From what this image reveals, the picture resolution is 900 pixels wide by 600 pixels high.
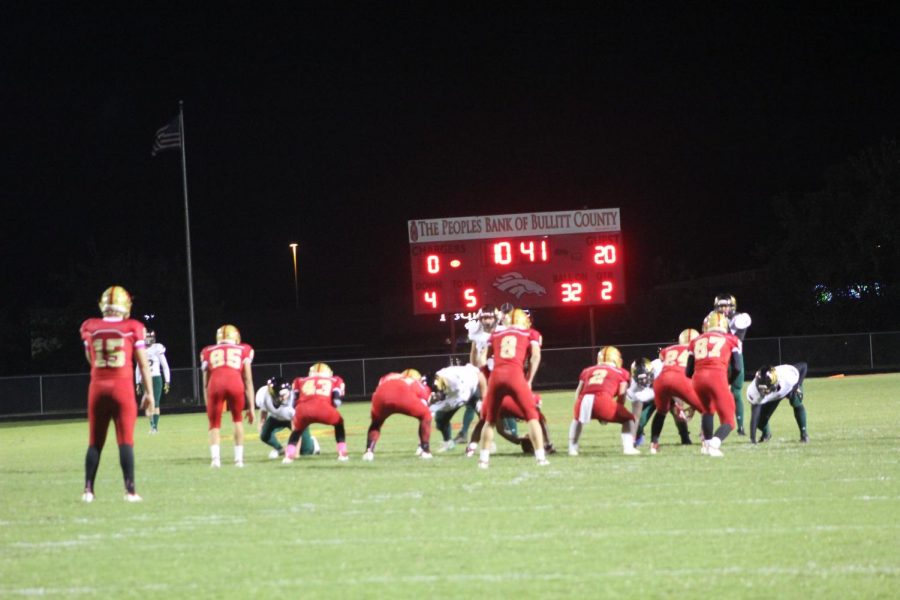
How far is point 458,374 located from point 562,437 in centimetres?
287

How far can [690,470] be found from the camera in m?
12.0

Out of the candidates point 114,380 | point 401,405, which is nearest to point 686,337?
point 401,405

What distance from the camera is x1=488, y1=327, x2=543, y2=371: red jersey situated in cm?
1267

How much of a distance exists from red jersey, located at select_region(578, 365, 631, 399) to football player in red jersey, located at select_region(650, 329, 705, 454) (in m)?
0.42

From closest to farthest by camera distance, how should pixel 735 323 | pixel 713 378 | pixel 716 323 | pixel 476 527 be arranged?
pixel 476 527 → pixel 713 378 → pixel 716 323 → pixel 735 323

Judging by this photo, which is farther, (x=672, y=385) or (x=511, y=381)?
(x=672, y=385)

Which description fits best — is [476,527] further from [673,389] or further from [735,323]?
[735,323]

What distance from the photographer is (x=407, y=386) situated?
1451 centimetres

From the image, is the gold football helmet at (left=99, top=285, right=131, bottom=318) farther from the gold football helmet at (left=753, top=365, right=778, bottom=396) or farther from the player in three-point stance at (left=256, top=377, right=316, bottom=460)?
the gold football helmet at (left=753, top=365, right=778, bottom=396)

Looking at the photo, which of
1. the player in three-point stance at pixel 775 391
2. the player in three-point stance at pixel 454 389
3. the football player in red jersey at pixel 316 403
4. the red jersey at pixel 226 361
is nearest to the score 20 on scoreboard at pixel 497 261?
the player in three-point stance at pixel 454 389

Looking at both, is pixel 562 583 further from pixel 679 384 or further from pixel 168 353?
pixel 168 353

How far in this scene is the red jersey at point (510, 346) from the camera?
12672mm

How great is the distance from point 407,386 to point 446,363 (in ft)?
75.2

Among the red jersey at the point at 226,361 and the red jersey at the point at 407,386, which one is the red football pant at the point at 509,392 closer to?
the red jersey at the point at 407,386
